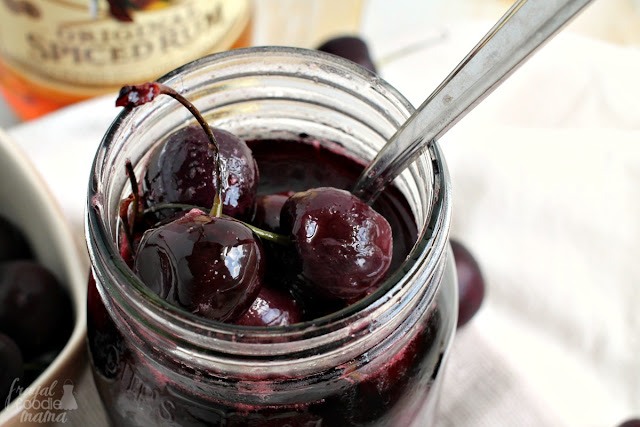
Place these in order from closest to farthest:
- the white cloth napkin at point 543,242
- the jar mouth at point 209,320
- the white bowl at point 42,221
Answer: the jar mouth at point 209,320
the white bowl at point 42,221
the white cloth napkin at point 543,242

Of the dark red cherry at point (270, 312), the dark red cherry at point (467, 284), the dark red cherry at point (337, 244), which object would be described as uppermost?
the dark red cherry at point (337, 244)

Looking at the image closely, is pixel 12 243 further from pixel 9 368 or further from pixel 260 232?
pixel 260 232

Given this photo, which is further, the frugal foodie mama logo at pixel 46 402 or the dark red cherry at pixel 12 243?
the dark red cherry at pixel 12 243

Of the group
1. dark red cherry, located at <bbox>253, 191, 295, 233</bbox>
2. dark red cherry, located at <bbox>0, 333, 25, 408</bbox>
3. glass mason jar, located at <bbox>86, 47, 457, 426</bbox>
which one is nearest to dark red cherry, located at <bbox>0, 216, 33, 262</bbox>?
dark red cherry, located at <bbox>0, 333, 25, 408</bbox>

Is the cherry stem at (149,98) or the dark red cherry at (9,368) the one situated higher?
the cherry stem at (149,98)

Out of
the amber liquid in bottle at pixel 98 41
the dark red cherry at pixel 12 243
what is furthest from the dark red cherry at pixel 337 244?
the amber liquid in bottle at pixel 98 41

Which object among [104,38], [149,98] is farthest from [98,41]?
[149,98]

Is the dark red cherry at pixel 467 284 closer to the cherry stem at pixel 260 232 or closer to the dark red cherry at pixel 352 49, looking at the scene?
the dark red cherry at pixel 352 49
